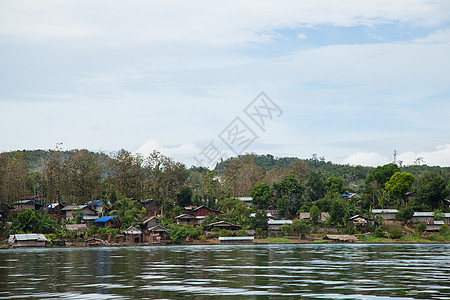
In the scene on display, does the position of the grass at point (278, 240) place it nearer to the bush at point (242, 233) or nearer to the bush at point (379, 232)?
the bush at point (242, 233)

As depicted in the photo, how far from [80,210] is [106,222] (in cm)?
702

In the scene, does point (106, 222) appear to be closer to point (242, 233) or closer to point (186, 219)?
point (186, 219)

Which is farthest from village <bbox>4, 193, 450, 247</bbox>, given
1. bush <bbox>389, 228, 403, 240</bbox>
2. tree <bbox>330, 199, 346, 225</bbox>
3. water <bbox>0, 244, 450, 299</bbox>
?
water <bbox>0, 244, 450, 299</bbox>

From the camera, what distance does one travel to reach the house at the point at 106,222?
81562 mm

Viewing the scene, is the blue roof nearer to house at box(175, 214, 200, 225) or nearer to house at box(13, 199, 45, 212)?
house at box(175, 214, 200, 225)

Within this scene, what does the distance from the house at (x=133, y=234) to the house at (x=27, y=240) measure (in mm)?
12538

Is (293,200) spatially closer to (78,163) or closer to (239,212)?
(239,212)

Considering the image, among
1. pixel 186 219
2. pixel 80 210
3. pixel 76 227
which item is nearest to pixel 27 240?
pixel 76 227

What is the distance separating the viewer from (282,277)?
25281 mm

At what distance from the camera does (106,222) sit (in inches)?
3214

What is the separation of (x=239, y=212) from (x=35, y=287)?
2657 inches

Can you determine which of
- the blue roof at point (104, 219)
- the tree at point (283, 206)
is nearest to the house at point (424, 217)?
the tree at point (283, 206)

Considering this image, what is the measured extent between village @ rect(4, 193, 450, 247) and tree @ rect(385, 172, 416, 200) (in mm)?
6359

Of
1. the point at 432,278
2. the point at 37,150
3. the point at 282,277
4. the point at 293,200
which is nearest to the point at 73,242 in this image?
the point at 293,200
